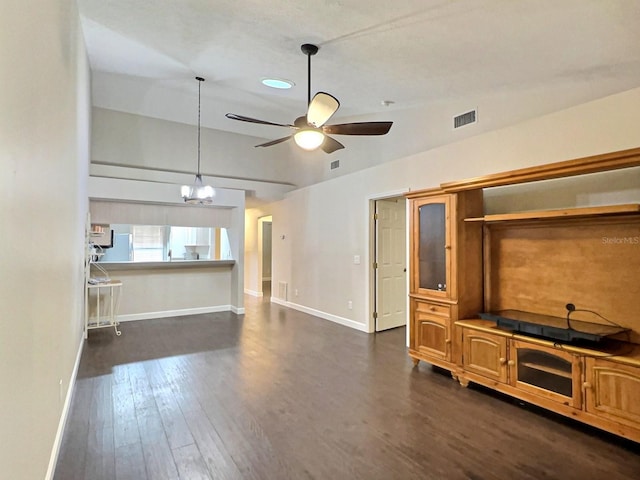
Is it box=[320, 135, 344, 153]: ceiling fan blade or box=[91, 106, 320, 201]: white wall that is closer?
box=[320, 135, 344, 153]: ceiling fan blade

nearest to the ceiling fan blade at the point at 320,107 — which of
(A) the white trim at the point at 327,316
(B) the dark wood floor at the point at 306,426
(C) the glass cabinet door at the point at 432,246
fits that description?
(C) the glass cabinet door at the point at 432,246

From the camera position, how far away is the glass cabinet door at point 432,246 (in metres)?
3.66

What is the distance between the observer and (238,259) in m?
6.95

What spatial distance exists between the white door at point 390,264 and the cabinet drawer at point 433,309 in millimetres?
1579

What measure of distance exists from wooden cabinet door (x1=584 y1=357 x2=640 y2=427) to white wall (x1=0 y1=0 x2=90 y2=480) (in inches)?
131

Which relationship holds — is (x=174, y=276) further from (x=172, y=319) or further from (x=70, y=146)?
(x=70, y=146)

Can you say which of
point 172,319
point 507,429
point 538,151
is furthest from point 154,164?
point 507,429

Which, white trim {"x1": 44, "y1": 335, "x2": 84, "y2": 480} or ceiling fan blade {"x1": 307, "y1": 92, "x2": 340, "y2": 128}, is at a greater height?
ceiling fan blade {"x1": 307, "y1": 92, "x2": 340, "y2": 128}

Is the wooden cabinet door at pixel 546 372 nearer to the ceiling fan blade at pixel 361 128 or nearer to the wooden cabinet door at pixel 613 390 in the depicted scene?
the wooden cabinet door at pixel 613 390

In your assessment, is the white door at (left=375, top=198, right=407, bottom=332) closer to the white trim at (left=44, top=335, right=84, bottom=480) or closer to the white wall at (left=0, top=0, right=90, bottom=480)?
the white trim at (left=44, top=335, right=84, bottom=480)

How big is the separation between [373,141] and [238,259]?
133 inches

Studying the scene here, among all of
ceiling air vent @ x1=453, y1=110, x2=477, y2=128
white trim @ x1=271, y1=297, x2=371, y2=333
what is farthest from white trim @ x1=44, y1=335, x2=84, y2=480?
ceiling air vent @ x1=453, y1=110, x2=477, y2=128

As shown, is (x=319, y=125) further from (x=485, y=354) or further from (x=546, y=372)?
(x=546, y=372)

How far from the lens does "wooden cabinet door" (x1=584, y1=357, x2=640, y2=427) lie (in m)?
2.37
